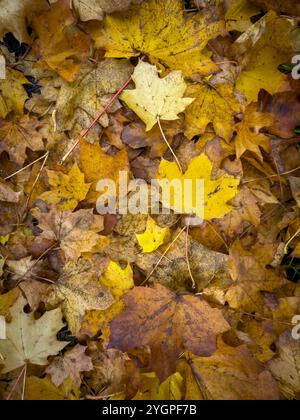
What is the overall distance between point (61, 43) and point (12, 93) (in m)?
0.29

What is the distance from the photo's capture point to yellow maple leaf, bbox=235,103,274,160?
1410 millimetres

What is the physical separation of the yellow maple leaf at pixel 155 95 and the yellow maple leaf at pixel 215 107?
0.22ft

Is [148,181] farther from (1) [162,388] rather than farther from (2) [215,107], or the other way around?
(1) [162,388]

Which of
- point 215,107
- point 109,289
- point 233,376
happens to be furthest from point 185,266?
point 215,107

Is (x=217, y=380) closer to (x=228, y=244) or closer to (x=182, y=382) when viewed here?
(x=182, y=382)

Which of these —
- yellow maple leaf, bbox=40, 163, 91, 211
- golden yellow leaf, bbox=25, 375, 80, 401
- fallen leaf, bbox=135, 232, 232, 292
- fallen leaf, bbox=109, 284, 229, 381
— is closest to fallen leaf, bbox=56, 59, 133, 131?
yellow maple leaf, bbox=40, 163, 91, 211

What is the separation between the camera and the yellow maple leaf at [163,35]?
1.34m

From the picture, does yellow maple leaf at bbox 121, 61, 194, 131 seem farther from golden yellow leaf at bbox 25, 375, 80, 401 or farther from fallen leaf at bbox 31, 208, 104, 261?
golden yellow leaf at bbox 25, 375, 80, 401

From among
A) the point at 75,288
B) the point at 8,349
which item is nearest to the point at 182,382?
the point at 75,288

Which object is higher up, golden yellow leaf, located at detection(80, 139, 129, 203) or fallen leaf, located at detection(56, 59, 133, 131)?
fallen leaf, located at detection(56, 59, 133, 131)

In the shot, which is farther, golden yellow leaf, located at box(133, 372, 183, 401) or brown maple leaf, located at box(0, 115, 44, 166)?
brown maple leaf, located at box(0, 115, 44, 166)

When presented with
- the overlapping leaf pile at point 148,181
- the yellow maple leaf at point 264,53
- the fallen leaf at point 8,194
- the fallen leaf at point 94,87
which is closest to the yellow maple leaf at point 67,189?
the overlapping leaf pile at point 148,181

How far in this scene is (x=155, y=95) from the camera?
53.6 inches

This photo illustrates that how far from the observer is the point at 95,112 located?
1439 mm
